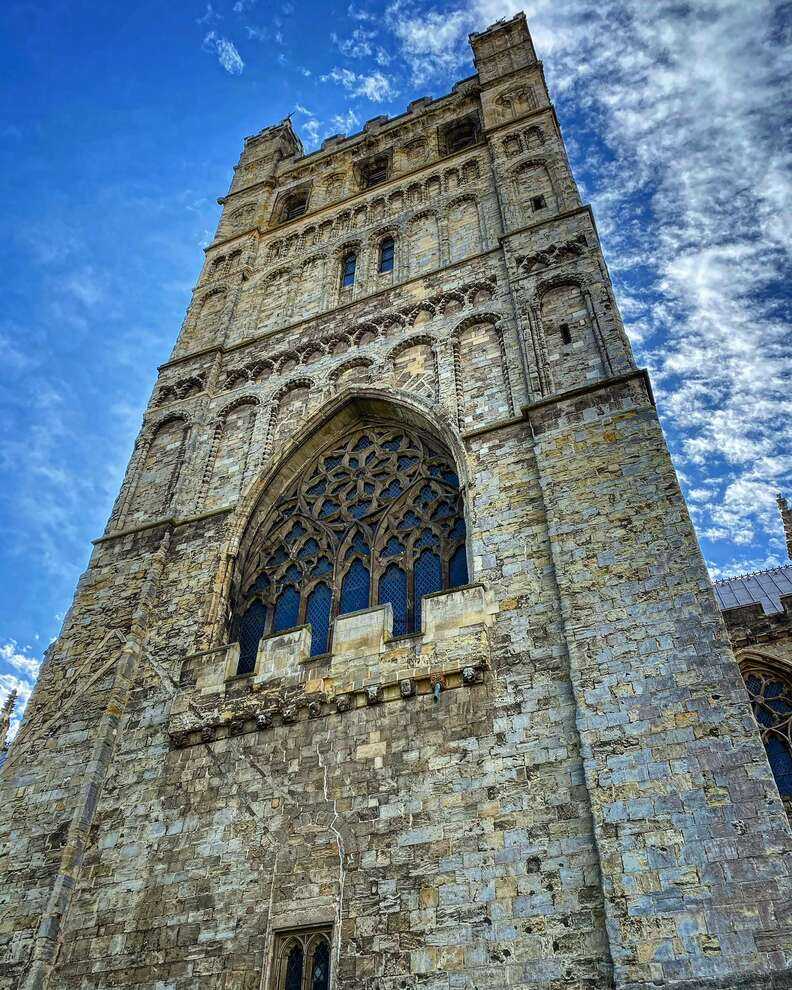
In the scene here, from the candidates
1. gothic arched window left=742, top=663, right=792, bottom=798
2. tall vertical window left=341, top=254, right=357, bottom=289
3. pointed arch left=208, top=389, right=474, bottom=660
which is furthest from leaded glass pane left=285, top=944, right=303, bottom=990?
tall vertical window left=341, top=254, right=357, bottom=289

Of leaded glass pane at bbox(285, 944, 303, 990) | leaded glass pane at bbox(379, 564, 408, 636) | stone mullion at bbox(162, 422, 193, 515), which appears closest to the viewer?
leaded glass pane at bbox(285, 944, 303, 990)

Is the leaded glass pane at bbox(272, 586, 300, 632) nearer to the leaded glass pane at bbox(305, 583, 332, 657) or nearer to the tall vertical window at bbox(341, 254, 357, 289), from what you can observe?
the leaded glass pane at bbox(305, 583, 332, 657)

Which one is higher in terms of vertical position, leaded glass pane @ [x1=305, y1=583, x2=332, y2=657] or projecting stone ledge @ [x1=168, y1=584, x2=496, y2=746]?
leaded glass pane @ [x1=305, y1=583, x2=332, y2=657]

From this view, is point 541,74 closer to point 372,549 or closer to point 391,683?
point 372,549

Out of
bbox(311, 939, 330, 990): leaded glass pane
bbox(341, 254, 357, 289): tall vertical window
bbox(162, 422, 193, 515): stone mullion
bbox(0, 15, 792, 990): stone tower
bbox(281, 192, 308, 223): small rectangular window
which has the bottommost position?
bbox(311, 939, 330, 990): leaded glass pane

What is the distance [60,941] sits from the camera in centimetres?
812

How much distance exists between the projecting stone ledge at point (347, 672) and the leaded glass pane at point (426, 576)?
973 mm

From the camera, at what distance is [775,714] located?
13.3 metres

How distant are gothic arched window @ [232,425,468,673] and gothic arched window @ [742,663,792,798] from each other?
5.57 metres

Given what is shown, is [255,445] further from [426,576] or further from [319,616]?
[426,576]

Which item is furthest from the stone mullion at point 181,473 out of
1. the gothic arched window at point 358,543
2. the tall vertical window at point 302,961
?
the tall vertical window at point 302,961

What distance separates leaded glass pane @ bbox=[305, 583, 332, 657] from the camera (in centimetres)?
1015

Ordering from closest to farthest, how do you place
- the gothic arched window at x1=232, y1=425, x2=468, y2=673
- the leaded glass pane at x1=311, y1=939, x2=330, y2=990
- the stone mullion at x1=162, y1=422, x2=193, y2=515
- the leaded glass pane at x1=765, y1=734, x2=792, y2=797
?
the leaded glass pane at x1=311, y1=939, x2=330, y2=990
the gothic arched window at x1=232, y1=425, x2=468, y2=673
the leaded glass pane at x1=765, y1=734, x2=792, y2=797
the stone mullion at x1=162, y1=422, x2=193, y2=515

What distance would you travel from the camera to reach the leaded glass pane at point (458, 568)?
392 inches
